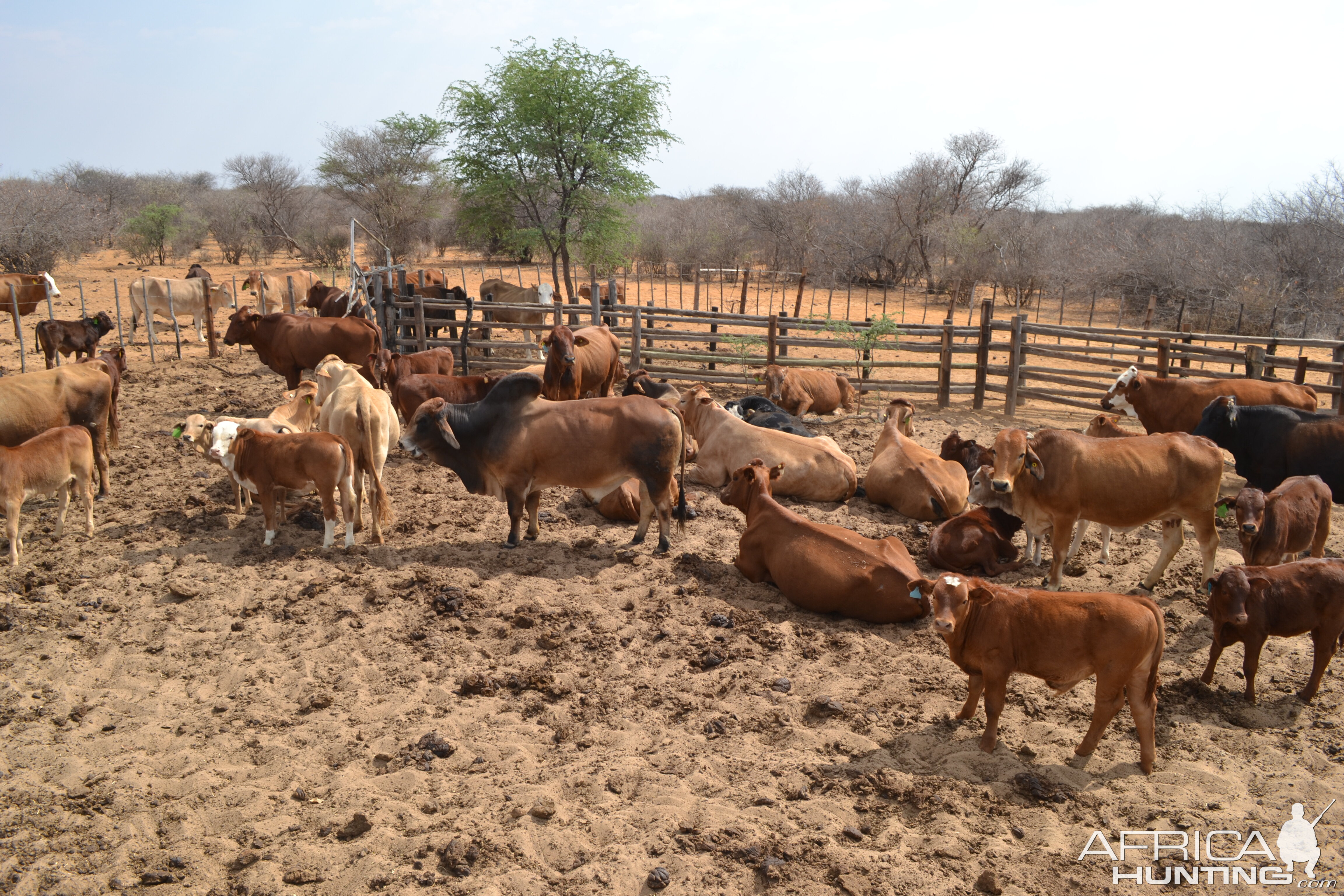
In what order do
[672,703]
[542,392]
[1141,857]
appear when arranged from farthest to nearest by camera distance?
[542,392] → [672,703] → [1141,857]

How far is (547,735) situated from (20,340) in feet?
50.7

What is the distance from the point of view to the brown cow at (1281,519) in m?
6.16

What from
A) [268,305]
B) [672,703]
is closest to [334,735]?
[672,703]

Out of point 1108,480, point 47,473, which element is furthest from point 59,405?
point 1108,480

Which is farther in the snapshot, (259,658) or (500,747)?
(259,658)

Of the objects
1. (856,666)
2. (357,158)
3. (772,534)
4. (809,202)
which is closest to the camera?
(856,666)

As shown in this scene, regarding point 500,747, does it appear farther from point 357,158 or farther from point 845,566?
point 357,158

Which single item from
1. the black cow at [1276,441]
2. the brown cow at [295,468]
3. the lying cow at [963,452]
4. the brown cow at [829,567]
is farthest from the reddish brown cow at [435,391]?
the black cow at [1276,441]

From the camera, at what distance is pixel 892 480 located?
28.6 feet

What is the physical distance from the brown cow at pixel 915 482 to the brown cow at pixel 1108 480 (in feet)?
5.03

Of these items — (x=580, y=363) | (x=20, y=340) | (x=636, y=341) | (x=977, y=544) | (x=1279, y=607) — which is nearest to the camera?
(x=1279, y=607)

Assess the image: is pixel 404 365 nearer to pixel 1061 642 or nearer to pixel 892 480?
pixel 892 480

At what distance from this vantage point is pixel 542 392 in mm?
10914

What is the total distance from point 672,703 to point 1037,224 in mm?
37062
